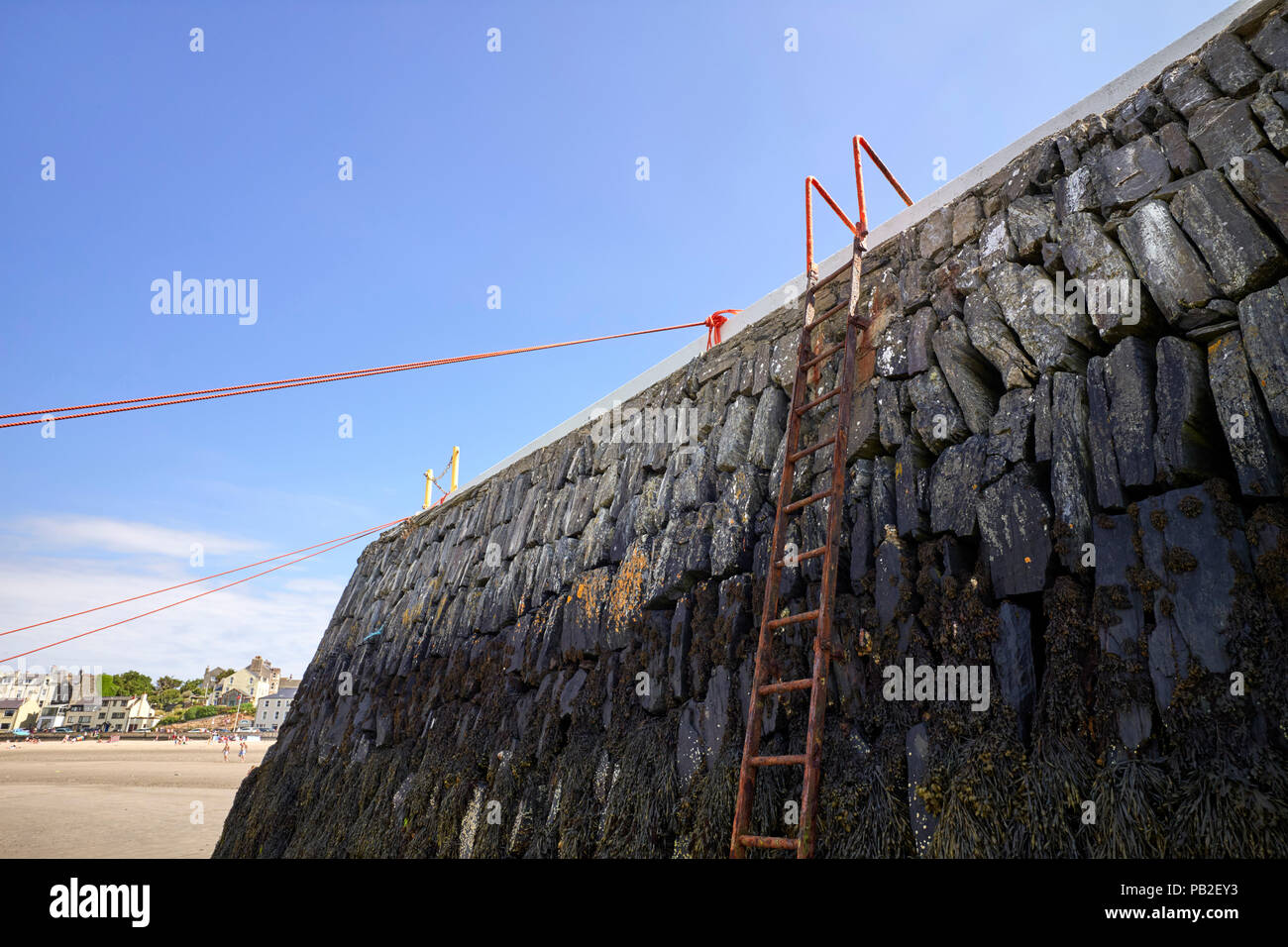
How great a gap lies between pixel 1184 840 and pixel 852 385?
258 cm

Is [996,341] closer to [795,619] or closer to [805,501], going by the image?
[805,501]

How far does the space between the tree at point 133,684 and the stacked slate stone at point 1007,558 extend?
235 ft

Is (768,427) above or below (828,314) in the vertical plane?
below

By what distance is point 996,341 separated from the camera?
338 centimetres

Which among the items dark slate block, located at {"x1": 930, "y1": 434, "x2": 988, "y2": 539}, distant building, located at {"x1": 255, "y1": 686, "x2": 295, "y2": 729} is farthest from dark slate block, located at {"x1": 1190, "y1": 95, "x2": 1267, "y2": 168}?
distant building, located at {"x1": 255, "y1": 686, "x2": 295, "y2": 729}

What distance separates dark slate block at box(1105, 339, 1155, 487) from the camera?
261 centimetres

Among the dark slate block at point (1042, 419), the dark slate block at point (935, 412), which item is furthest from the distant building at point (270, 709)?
the dark slate block at point (1042, 419)

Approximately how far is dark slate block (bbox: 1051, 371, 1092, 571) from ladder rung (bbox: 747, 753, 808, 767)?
1.32m

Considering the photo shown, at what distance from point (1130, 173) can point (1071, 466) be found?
1491 millimetres

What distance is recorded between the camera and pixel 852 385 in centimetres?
406

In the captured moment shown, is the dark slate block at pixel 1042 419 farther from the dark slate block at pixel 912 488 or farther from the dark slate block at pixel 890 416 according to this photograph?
the dark slate block at pixel 890 416

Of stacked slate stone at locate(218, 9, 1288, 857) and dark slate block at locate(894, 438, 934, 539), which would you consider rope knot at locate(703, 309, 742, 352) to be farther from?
dark slate block at locate(894, 438, 934, 539)

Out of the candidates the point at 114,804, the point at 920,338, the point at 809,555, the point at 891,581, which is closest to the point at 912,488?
the point at 891,581
